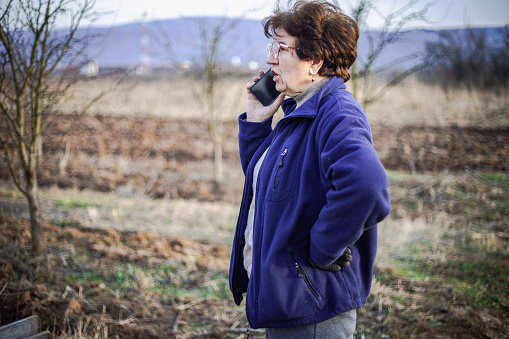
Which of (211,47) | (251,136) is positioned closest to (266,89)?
(251,136)

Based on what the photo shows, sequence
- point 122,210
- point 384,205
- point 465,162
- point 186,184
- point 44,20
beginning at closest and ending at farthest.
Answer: point 384,205 < point 44,20 < point 122,210 < point 186,184 < point 465,162

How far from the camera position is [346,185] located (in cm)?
144

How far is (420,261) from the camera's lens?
4.68 m

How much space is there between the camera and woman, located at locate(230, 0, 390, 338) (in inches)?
59.6

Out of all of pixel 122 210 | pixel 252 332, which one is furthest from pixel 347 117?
pixel 122 210

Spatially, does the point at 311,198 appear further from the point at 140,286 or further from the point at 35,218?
the point at 35,218

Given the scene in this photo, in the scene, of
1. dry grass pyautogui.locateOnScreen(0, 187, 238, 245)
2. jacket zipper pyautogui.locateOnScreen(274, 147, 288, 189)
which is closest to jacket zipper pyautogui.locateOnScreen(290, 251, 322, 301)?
jacket zipper pyautogui.locateOnScreen(274, 147, 288, 189)

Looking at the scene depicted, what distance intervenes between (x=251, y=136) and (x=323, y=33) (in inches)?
27.8

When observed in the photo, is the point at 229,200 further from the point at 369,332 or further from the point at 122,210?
the point at 369,332

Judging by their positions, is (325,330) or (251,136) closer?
(325,330)

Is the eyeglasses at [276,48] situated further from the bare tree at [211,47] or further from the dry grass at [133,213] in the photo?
the bare tree at [211,47]

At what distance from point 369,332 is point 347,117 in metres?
2.29

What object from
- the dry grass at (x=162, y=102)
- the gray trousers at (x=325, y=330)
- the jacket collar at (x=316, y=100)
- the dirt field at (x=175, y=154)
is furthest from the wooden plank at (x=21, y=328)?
the dry grass at (x=162, y=102)

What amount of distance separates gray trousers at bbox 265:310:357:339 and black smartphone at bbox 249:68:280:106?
1188 mm
